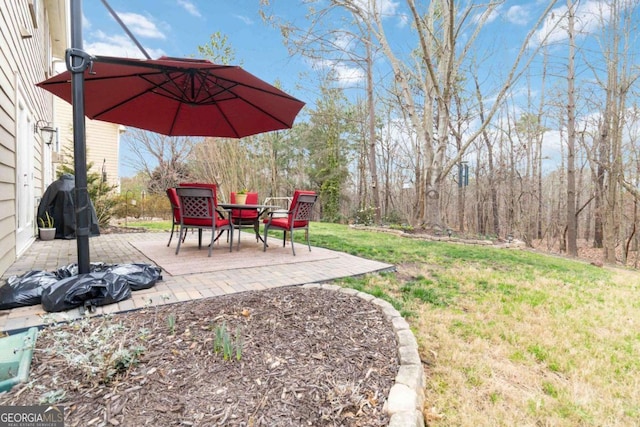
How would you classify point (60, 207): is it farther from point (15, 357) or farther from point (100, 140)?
point (100, 140)

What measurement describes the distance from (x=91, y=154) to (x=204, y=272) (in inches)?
479

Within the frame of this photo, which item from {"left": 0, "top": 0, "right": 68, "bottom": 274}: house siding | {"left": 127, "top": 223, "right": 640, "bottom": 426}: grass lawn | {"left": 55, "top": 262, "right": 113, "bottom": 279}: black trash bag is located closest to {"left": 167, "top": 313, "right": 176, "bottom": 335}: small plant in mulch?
{"left": 55, "top": 262, "right": 113, "bottom": 279}: black trash bag

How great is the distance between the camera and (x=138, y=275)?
8.55ft

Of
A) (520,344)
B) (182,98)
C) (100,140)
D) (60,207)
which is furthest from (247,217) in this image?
(100,140)

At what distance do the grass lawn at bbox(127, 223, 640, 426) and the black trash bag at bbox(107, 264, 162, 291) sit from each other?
1773mm

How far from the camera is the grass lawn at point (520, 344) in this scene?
1.49 metres

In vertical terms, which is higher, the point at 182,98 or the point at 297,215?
the point at 182,98

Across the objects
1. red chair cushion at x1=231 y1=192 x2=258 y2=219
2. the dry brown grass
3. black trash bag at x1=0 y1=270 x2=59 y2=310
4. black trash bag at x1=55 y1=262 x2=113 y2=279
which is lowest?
the dry brown grass

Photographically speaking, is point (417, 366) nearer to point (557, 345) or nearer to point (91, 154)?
point (557, 345)

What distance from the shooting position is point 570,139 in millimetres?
8367

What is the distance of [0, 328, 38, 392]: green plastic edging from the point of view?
4.29ft

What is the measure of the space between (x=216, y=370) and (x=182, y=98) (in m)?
3.41

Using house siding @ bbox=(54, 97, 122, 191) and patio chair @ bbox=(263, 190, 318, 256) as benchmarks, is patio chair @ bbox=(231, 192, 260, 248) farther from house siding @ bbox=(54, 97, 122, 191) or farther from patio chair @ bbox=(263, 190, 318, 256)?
house siding @ bbox=(54, 97, 122, 191)

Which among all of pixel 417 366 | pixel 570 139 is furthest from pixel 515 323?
pixel 570 139
